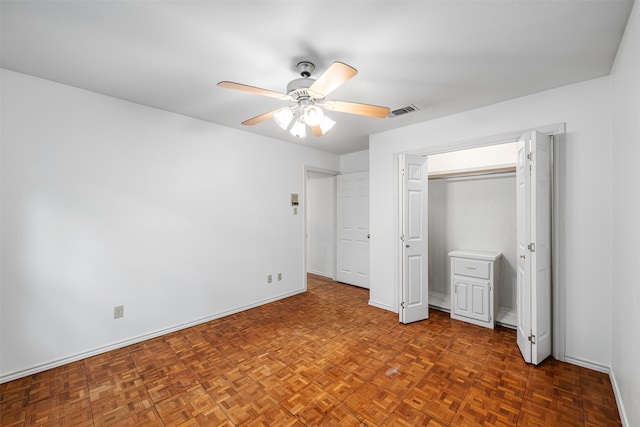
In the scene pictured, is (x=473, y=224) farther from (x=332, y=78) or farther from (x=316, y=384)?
(x=332, y=78)

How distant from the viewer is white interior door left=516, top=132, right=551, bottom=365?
2.36 m

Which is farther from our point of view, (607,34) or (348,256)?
(348,256)

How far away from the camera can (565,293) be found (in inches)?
96.4

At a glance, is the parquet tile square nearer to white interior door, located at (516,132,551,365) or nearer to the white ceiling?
white interior door, located at (516,132,551,365)

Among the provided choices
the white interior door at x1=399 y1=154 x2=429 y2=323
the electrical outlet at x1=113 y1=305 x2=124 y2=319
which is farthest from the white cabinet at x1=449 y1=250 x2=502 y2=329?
the electrical outlet at x1=113 y1=305 x2=124 y2=319

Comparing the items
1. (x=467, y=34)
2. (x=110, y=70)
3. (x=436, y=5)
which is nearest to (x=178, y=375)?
(x=110, y=70)

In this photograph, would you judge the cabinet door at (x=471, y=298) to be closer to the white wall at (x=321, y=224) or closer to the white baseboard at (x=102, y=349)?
the white wall at (x=321, y=224)

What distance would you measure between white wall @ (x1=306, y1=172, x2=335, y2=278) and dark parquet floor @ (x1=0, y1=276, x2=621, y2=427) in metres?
2.50

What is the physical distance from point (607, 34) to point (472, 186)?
2.14m

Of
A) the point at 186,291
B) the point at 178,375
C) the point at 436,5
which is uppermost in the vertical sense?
the point at 436,5

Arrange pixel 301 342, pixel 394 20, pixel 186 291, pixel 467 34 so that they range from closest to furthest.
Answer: pixel 394 20 < pixel 467 34 < pixel 301 342 < pixel 186 291

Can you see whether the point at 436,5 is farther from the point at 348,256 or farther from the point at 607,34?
the point at 348,256

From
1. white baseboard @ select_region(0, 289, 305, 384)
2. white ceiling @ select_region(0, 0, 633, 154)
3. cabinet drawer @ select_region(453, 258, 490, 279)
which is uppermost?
white ceiling @ select_region(0, 0, 633, 154)

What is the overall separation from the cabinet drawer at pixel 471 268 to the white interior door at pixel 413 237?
1.25 feet
